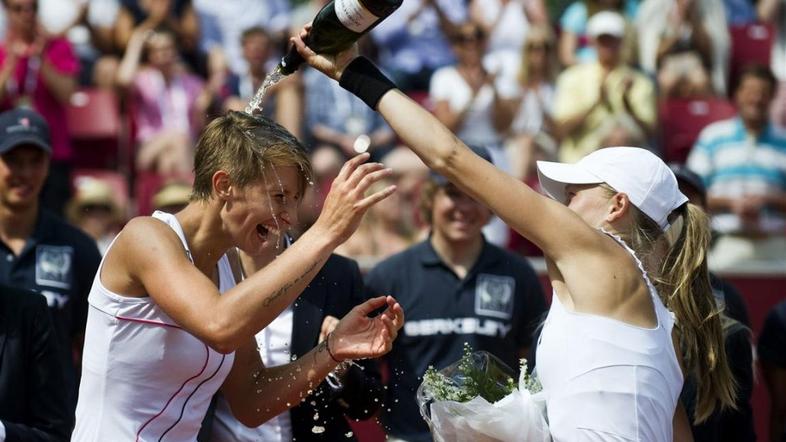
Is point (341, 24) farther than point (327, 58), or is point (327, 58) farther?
point (327, 58)

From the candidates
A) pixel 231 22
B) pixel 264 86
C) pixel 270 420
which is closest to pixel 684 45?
pixel 231 22

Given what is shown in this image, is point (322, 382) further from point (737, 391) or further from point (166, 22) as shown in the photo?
point (166, 22)

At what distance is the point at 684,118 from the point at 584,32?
1.23 m

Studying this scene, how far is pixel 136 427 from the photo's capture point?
3.76 meters

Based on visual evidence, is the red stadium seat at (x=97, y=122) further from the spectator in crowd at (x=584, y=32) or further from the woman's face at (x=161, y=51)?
the spectator in crowd at (x=584, y=32)

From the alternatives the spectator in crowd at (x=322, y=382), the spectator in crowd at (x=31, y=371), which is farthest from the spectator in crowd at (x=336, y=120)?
the spectator in crowd at (x=31, y=371)

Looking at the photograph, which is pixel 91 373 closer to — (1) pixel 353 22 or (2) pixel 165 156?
(1) pixel 353 22

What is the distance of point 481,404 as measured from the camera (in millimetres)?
3750

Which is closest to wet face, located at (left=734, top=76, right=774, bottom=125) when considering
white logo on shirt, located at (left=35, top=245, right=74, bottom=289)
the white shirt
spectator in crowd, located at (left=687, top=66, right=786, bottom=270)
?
spectator in crowd, located at (left=687, top=66, right=786, bottom=270)

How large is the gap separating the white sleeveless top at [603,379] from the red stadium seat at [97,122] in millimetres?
7337

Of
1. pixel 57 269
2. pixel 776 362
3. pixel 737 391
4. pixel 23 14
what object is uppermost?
pixel 23 14

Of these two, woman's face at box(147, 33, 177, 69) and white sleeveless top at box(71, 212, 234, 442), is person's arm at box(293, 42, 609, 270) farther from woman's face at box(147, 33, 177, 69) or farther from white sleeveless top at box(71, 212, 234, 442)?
woman's face at box(147, 33, 177, 69)

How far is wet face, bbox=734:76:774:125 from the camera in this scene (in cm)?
988

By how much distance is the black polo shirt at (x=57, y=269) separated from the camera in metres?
6.10
